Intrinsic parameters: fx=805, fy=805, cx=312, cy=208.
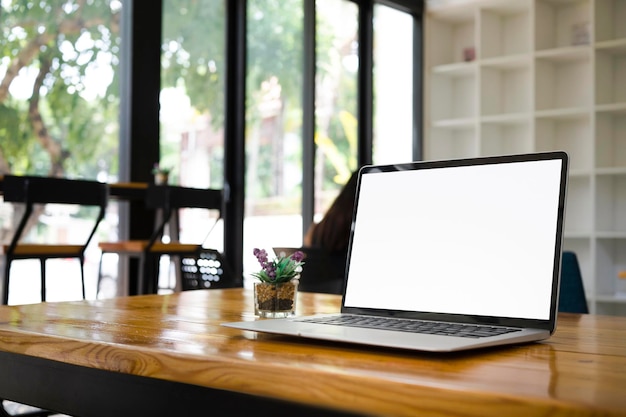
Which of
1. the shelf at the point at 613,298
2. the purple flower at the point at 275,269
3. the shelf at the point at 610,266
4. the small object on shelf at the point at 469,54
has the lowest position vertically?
the shelf at the point at 613,298

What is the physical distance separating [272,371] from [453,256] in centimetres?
39

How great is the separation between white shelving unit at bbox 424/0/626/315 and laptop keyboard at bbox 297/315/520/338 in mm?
4406

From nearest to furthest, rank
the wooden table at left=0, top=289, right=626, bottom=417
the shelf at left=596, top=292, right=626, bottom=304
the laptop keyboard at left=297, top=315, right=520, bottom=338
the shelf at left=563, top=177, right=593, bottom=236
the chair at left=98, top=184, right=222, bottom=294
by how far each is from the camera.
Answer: the wooden table at left=0, top=289, right=626, bottom=417
the laptop keyboard at left=297, top=315, right=520, bottom=338
the chair at left=98, top=184, right=222, bottom=294
the shelf at left=596, top=292, right=626, bottom=304
the shelf at left=563, top=177, right=593, bottom=236

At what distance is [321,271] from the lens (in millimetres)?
2928

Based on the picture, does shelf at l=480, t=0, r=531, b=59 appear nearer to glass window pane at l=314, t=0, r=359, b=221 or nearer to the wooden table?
glass window pane at l=314, t=0, r=359, b=221

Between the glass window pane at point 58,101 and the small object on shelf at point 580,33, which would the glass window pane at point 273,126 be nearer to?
the glass window pane at point 58,101

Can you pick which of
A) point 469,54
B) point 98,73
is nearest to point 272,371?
point 98,73

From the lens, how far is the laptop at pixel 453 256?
92cm

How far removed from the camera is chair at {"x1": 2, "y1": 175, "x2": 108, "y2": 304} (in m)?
3.29

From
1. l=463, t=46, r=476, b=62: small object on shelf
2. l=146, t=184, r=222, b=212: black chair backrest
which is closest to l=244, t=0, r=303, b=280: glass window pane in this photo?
l=146, t=184, r=222, b=212: black chair backrest

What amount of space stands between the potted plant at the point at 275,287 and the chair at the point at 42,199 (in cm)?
235

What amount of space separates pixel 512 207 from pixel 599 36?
480cm

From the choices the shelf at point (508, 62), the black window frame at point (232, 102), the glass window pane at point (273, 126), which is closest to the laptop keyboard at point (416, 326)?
the black window frame at point (232, 102)

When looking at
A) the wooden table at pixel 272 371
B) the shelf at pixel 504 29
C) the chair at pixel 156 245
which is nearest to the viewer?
the wooden table at pixel 272 371
